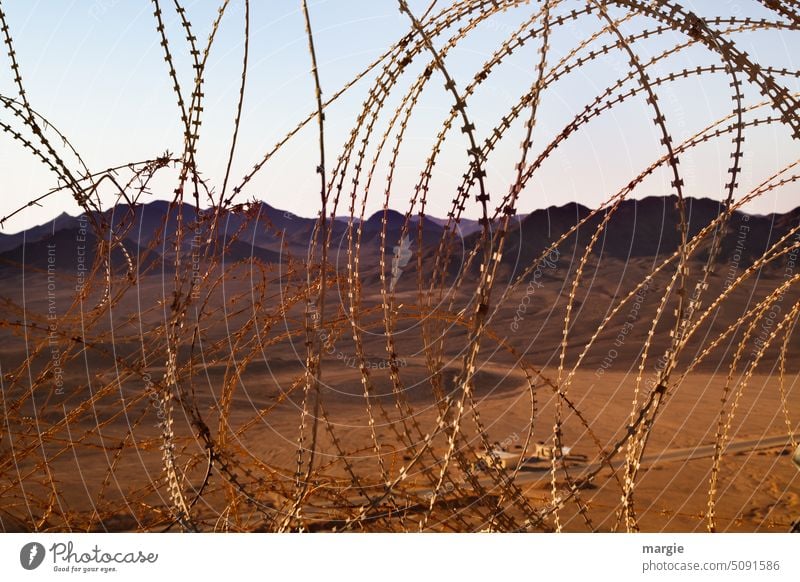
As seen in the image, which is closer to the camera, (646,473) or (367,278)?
A: (646,473)

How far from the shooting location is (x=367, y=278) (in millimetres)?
34812

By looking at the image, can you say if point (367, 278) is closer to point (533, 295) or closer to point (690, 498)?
point (533, 295)

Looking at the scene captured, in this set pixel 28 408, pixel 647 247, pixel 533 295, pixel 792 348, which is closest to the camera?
pixel 28 408
